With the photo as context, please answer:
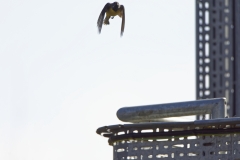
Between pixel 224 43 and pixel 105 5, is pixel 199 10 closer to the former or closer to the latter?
pixel 224 43

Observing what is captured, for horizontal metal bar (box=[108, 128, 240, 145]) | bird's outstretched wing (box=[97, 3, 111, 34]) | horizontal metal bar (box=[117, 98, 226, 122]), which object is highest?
bird's outstretched wing (box=[97, 3, 111, 34])

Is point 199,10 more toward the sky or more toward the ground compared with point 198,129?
more toward the sky

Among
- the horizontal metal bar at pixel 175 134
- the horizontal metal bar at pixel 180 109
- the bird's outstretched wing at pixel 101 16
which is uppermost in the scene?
the bird's outstretched wing at pixel 101 16

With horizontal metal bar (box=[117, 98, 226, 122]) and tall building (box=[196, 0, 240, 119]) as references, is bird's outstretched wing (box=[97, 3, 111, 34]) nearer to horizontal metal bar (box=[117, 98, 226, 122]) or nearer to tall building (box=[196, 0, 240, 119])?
horizontal metal bar (box=[117, 98, 226, 122])

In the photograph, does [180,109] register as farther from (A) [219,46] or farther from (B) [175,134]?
(A) [219,46]

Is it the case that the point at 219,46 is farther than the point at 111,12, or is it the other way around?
the point at 219,46

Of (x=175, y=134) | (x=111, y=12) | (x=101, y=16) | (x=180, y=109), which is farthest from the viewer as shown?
(x=111, y=12)

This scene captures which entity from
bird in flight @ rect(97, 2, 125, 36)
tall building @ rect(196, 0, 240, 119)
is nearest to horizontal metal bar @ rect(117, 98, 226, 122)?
bird in flight @ rect(97, 2, 125, 36)

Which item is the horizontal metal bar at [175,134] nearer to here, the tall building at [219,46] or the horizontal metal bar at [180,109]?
the horizontal metal bar at [180,109]

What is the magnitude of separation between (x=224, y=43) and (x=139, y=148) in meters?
101

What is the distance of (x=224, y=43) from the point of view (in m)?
140

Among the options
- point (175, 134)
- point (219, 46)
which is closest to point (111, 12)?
point (175, 134)

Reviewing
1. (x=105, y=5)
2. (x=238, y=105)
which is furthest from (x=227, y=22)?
(x=105, y=5)

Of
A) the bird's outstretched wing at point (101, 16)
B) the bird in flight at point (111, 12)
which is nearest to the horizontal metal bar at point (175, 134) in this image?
the bird's outstretched wing at point (101, 16)
